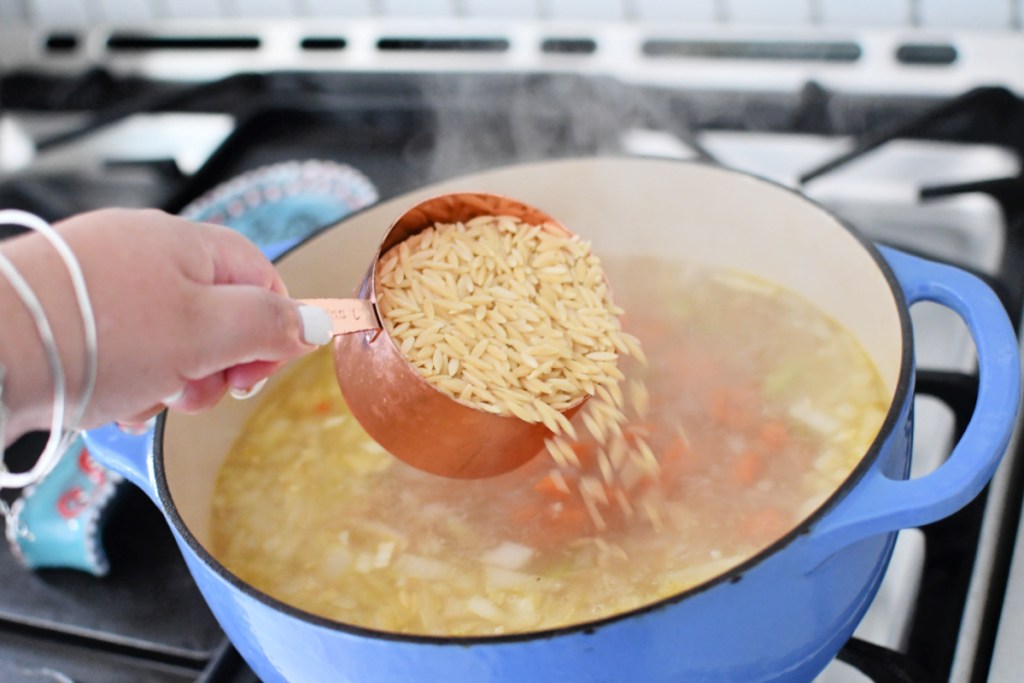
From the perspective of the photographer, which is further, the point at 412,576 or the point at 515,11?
the point at 515,11

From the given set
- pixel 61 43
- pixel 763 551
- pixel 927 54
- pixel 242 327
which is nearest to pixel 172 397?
pixel 242 327

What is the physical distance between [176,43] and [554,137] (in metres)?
0.83

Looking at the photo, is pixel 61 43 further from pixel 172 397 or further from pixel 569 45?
pixel 172 397

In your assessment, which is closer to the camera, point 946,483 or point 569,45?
point 946,483

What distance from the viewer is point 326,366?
1.39 metres

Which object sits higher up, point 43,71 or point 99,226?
point 99,226

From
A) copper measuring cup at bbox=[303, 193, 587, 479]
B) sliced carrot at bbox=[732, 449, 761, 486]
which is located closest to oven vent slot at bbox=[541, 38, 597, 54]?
copper measuring cup at bbox=[303, 193, 587, 479]

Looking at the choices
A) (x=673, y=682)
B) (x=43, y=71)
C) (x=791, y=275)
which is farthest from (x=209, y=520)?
(x=43, y=71)

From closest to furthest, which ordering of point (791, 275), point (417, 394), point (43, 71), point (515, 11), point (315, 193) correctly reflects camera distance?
point (417, 394), point (791, 275), point (315, 193), point (515, 11), point (43, 71)

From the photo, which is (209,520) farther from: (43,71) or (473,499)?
(43,71)

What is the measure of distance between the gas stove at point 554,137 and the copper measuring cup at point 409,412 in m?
0.32

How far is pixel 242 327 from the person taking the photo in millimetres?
821

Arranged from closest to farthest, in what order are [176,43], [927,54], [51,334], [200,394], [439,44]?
[51,334]
[200,394]
[927,54]
[439,44]
[176,43]

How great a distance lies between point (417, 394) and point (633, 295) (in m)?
0.52
